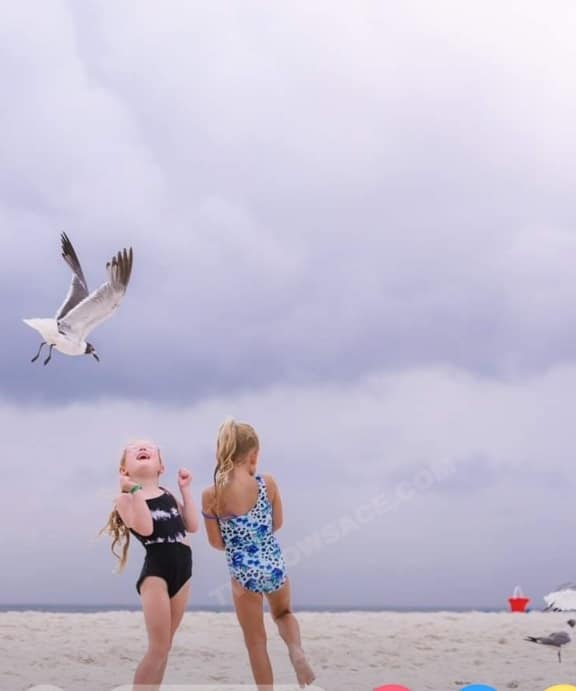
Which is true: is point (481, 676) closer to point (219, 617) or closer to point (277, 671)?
point (277, 671)

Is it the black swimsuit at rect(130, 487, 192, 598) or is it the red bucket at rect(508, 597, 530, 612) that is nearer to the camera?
the black swimsuit at rect(130, 487, 192, 598)

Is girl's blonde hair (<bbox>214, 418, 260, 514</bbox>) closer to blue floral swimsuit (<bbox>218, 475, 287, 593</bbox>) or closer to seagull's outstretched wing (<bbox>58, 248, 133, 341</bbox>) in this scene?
blue floral swimsuit (<bbox>218, 475, 287, 593</bbox>)

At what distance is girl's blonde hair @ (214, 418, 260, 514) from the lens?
20.9ft

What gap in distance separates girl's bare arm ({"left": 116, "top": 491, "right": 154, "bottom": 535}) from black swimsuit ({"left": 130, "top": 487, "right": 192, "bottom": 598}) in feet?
0.25

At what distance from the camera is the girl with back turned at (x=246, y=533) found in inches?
251

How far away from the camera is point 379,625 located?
42.4 feet

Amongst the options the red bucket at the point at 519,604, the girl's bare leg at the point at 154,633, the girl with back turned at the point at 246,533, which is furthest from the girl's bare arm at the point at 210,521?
the red bucket at the point at 519,604

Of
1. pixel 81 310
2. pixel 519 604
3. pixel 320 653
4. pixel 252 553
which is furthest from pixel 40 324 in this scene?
pixel 519 604

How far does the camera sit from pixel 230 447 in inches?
252

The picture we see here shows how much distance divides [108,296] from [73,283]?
536 millimetres

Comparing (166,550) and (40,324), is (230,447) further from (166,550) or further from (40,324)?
(40,324)

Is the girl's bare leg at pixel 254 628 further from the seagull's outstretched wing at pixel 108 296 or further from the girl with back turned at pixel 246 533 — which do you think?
the seagull's outstretched wing at pixel 108 296

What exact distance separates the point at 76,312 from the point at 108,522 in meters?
2.29

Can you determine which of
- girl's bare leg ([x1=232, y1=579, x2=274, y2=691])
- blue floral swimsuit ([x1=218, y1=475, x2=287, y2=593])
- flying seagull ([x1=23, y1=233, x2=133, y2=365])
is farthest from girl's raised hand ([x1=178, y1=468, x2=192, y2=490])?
flying seagull ([x1=23, y1=233, x2=133, y2=365])
